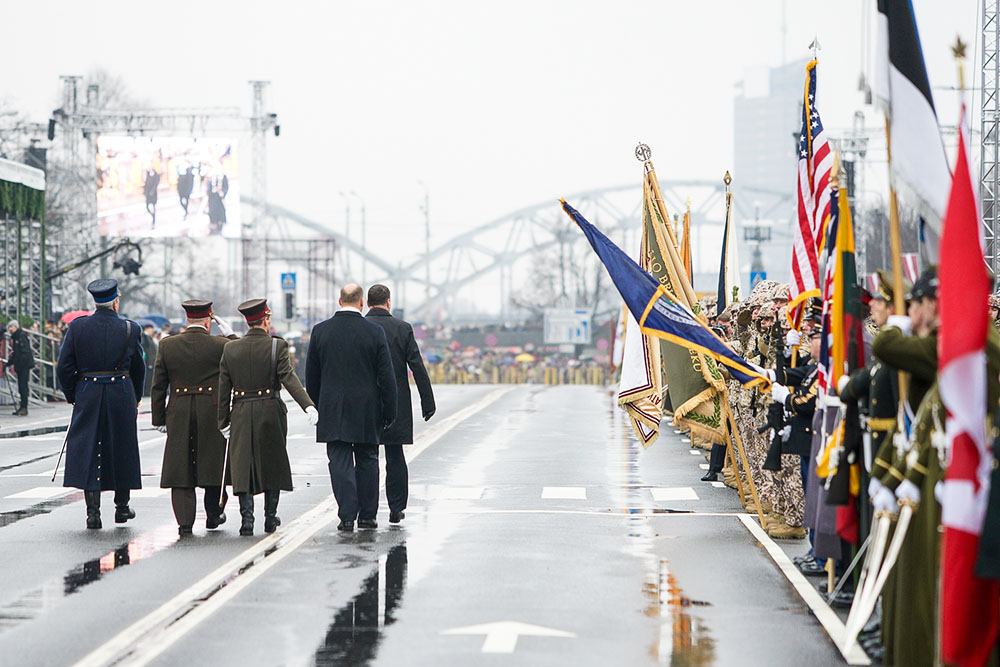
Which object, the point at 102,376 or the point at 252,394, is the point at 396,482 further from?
the point at 102,376

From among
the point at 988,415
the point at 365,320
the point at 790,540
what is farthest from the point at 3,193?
the point at 988,415

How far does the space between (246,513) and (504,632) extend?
4483 millimetres

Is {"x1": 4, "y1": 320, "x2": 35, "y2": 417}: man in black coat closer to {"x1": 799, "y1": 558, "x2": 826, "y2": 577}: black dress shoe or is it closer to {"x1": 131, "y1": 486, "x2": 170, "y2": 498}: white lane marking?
{"x1": 131, "y1": 486, "x2": 170, "y2": 498}: white lane marking

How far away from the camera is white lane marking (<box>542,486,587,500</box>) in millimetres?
15616

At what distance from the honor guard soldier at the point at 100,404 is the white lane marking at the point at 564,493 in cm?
428

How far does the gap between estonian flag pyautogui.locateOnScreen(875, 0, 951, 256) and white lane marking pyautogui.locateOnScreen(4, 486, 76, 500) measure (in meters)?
10.1

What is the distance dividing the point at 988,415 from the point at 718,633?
94.5 inches

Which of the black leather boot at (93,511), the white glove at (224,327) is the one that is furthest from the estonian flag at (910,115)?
the black leather boot at (93,511)

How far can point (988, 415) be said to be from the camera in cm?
670

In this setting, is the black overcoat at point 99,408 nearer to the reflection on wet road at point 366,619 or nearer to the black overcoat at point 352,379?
the black overcoat at point 352,379

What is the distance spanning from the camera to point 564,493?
52.6 ft

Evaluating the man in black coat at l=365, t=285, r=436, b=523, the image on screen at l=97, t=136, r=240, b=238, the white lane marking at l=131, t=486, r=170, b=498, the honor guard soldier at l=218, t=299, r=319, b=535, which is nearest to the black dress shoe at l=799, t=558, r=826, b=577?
the man in black coat at l=365, t=285, r=436, b=523

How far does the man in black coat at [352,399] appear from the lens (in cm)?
1272

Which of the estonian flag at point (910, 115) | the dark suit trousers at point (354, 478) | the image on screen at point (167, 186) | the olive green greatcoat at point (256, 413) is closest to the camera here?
the estonian flag at point (910, 115)
